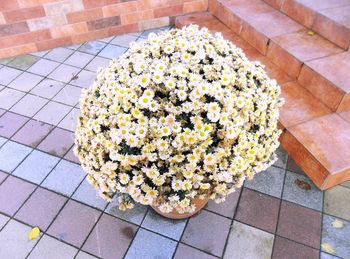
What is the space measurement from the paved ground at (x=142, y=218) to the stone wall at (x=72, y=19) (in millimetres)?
1656

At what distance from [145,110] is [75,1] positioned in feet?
10.4

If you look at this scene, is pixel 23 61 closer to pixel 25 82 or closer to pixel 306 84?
pixel 25 82

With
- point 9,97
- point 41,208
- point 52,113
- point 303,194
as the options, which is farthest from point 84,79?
point 303,194

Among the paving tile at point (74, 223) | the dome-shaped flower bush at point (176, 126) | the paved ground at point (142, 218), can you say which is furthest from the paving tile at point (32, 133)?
the dome-shaped flower bush at point (176, 126)

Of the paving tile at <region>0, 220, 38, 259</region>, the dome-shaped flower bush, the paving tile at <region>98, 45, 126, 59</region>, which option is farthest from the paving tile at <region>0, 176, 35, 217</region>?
the paving tile at <region>98, 45, 126, 59</region>

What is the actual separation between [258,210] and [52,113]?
254cm

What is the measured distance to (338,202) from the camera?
9.25 ft

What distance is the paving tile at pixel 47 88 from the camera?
3900 mm

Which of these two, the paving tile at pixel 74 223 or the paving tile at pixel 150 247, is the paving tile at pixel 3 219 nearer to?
the paving tile at pixel 74 223

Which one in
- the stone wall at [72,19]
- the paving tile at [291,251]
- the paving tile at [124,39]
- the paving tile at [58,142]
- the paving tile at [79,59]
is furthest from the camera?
the paving tile at [124,39]

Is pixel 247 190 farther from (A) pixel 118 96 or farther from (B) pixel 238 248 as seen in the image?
(A) pixel 118 96

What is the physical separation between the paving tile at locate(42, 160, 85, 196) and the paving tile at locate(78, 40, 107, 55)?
6.67 feet

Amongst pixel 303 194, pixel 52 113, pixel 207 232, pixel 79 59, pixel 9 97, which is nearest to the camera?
pixel 207 232

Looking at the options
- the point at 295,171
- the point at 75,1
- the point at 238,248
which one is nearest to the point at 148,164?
the point at 238,248
